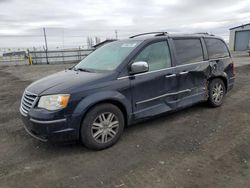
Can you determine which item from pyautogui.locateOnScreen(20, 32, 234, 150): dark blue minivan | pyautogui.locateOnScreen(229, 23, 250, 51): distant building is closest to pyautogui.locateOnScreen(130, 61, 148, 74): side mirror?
pyautogui.locateOnScreen(20, 32, 234, 150): dark blue minivan

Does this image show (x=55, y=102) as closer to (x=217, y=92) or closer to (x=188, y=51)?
(x=188, y=51)

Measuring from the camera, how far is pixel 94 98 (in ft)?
11.0

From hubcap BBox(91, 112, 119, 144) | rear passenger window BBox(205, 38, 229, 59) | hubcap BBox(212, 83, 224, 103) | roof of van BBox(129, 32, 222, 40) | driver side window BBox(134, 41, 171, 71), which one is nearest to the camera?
hubcap BBox(91, 112, 119, 144)

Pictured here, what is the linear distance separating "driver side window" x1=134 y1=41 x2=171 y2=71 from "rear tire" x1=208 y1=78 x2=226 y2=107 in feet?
4.86

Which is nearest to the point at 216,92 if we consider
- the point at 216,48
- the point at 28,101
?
the point at 216,48

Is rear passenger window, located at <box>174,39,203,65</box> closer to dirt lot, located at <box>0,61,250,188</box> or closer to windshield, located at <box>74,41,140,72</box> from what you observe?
windshield, located at <box>74,41,140,72</box>

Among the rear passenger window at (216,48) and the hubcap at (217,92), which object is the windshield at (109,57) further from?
the hubcap at (217,92)

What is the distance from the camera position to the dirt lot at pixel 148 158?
2756mm

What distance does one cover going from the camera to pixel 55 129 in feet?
10.5

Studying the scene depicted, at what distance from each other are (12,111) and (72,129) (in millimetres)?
3191

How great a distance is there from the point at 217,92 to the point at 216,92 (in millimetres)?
37

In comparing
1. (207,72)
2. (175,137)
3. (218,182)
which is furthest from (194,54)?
(218,182)

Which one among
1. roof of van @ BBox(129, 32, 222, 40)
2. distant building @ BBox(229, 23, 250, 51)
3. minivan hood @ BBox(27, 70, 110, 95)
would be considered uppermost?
distant building @ BBox(229, 23, 250, 51)

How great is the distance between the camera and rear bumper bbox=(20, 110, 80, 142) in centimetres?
318
